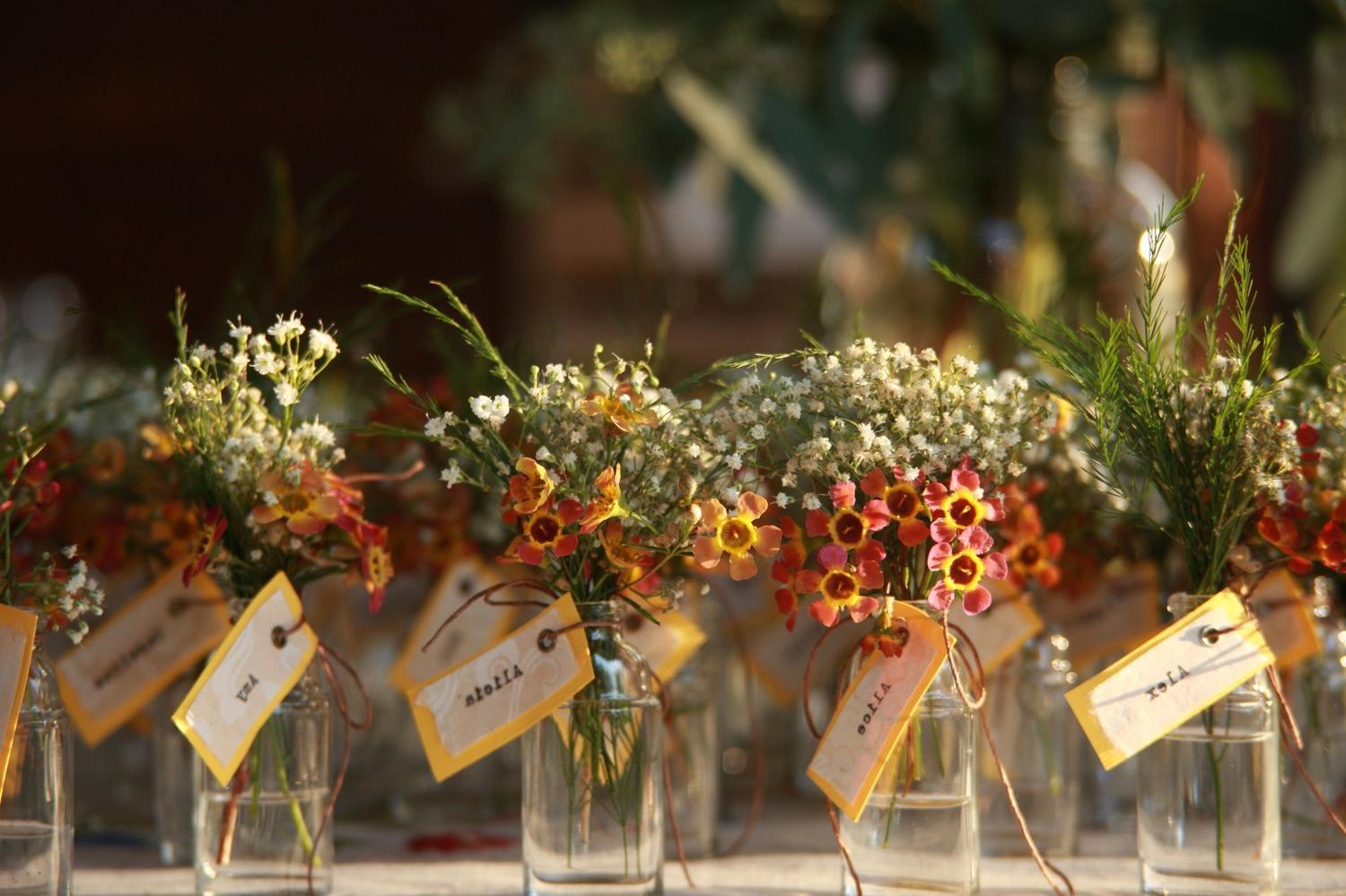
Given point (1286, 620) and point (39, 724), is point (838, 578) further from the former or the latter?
point (39, 724)

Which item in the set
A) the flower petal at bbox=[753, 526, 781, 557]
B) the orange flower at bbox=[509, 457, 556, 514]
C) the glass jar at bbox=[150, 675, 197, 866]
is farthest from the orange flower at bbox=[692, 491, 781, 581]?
the glass jar at bbox=[150, 675, 197, 866]

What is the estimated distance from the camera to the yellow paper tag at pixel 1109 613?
4.10 feet

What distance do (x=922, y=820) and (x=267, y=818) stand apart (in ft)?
1.56

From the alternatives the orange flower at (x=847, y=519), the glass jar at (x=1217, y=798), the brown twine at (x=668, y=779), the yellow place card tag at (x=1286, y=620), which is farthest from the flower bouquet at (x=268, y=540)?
the yellow place card tag at (x=1286, y=620)

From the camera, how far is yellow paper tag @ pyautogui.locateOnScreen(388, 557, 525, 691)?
1236mm

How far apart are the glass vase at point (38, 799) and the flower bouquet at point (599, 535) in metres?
0.31

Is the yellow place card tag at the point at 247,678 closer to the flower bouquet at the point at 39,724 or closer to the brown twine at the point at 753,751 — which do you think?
the flower bouquet at the point at 39,724

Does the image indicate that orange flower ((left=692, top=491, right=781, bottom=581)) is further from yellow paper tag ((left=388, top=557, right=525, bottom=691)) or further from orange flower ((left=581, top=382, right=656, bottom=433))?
yellow paper tag ((left=388, top=557, right=525, bottom=691))

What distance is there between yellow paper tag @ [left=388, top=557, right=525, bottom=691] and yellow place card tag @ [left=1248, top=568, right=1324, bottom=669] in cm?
59

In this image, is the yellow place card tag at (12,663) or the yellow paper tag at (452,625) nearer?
the yellow place card tag at (12,663)

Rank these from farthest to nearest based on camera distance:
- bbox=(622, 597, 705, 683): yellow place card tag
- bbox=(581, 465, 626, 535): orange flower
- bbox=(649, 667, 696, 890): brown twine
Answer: bbox=(622, 597, 705, 683): yellow place card tag, bbox=(649, 667, 696, 890): brown twine, bbox=(581, 465, 626, 535): orange flower

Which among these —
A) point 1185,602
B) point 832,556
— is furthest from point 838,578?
point 1185,602

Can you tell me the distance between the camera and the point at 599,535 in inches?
38.7

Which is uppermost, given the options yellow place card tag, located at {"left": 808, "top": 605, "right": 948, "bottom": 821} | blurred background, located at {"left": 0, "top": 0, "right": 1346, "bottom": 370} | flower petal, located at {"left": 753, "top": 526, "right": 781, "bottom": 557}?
blurred background, located at {"left": 0, "top": 0, "right": 1346, "bottom": 370}
